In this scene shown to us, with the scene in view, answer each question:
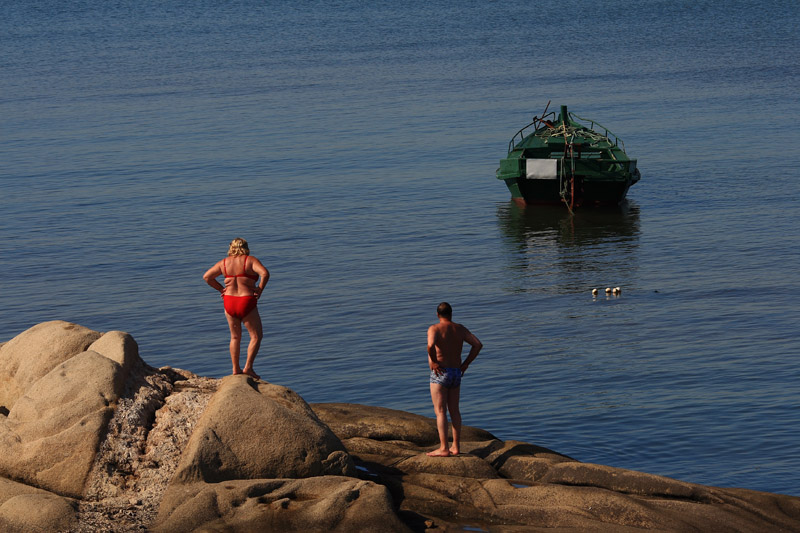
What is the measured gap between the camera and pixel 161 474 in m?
12.4

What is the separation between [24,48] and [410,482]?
106m

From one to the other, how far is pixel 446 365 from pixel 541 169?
28159 mm

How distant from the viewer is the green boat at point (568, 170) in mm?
40062

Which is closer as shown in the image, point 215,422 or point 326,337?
point 215,422

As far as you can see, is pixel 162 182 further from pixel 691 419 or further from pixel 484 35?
pixel 484 35

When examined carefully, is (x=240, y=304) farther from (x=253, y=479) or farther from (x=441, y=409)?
(x=441, y=409)

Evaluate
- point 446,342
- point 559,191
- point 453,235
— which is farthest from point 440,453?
point 559,191

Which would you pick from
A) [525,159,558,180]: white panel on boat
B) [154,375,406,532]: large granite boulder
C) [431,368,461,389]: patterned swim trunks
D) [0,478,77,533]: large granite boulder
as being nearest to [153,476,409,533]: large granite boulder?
[154,375,406,532]: large granite boulder

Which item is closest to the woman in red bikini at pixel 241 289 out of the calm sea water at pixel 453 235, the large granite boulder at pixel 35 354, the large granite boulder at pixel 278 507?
the large granite boulder at pixel 35 354

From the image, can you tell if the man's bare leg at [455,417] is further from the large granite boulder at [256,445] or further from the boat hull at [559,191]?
the boat hull at [559,191]

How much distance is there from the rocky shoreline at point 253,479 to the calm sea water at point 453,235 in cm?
449

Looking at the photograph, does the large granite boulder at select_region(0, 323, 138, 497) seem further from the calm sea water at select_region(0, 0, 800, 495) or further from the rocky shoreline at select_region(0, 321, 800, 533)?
the calm sea water at select_region(0, 0, 800, 495)

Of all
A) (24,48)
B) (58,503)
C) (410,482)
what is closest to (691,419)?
(410,482)

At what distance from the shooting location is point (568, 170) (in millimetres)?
40312
